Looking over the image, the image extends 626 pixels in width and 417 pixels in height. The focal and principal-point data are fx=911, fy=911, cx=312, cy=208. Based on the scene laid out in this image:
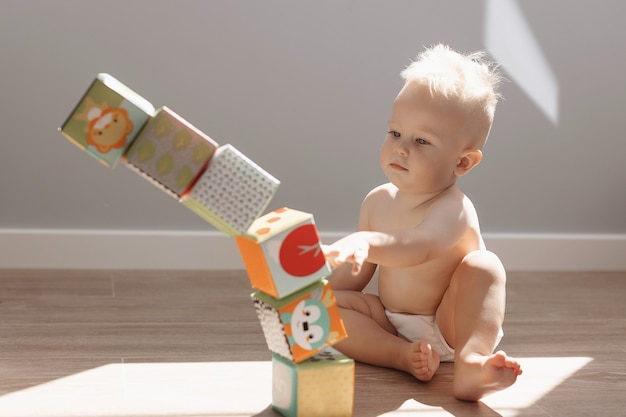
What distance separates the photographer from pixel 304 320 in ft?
3.44

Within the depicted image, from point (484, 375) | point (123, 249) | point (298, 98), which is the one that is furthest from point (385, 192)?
point (123, 249)

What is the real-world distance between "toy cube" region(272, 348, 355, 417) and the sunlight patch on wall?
1.21 m

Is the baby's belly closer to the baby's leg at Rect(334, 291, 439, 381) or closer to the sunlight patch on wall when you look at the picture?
the baby's leg at Rect(334, 291, 439, 381)

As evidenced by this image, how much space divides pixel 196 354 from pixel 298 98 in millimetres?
809

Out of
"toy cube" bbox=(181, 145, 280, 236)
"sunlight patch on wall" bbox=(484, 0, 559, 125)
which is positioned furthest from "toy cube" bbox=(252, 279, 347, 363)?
"sunlight patch on wall" bbox=(484, 0, 559, 125)

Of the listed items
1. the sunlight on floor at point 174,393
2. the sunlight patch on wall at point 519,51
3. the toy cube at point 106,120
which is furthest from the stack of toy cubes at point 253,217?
the sunlight patch on wall at point 519,51

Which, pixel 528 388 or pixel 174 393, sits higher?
pixel 528 388

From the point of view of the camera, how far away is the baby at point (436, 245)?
1.23 meters

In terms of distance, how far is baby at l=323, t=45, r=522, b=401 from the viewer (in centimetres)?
123

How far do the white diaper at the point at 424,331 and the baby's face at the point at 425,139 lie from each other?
0.20 m

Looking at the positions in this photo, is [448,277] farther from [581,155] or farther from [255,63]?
[581,155]

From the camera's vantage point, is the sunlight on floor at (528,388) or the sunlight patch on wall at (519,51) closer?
the sunlight on floor at (528,388)

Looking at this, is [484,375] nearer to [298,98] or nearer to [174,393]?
[174,393]

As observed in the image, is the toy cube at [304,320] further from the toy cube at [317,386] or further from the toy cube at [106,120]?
the toy cube at [106,120]
